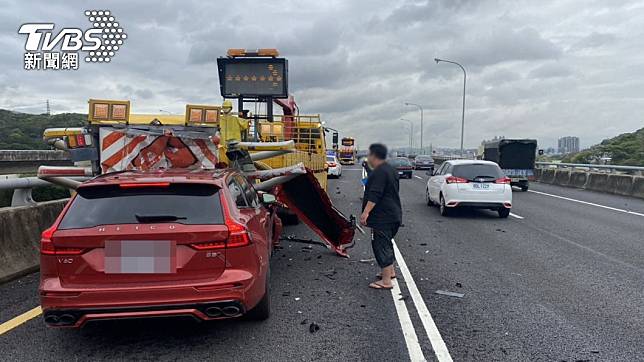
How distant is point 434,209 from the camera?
1494 centimetres

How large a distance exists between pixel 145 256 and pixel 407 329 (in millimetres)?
2476

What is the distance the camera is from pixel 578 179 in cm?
2569

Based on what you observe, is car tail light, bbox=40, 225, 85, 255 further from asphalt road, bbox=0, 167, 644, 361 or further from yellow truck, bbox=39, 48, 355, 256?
yellow truck, bbox=39, 48, 355, 256

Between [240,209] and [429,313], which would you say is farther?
[429,313]

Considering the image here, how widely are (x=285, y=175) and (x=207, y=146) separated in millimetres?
1344

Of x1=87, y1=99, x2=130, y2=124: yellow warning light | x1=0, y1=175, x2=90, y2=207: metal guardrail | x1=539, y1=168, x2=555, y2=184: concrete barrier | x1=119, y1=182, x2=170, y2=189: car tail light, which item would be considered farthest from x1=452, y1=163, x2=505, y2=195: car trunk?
x1=539, y1=168, x2=555, y2=184: concrete barrier

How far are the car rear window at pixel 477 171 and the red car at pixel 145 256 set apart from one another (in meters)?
9.59

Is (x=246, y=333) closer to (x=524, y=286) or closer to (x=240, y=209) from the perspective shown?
(x=240, y=209)

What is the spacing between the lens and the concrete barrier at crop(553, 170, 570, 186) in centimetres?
2698

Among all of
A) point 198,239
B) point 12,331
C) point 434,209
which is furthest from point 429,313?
point 434,209

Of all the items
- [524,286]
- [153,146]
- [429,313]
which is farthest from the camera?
[153,146]

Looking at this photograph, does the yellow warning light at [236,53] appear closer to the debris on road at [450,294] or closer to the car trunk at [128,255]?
the debris on road at [450,294]

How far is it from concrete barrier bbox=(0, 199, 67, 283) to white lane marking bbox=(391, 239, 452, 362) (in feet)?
16.5

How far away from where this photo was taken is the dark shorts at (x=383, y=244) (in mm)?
6254
